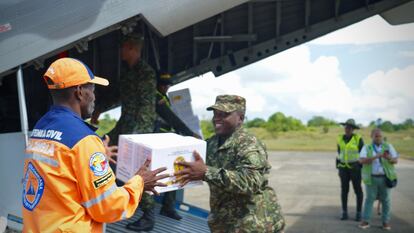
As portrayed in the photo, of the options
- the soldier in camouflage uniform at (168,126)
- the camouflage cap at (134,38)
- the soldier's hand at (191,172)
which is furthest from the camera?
the soldier in camouflage uniform at (168,126)

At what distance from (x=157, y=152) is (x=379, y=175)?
223 inches

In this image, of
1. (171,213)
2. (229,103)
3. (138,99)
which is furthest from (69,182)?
(171,213)

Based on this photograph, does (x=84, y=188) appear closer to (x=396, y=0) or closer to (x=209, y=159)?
(x=209, y=159)

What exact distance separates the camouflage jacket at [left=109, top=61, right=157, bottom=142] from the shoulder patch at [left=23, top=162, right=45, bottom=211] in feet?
7.94

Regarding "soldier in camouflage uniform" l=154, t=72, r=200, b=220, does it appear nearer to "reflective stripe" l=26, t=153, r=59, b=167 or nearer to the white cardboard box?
the white cardboard box

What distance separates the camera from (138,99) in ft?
15.3

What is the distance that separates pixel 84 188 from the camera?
6.62ft

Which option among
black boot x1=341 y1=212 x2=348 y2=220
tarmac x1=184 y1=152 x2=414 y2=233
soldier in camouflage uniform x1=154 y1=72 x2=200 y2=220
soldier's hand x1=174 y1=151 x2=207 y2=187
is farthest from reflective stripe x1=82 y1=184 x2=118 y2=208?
black boot x1=341 y1=212 x2=348 y2=220

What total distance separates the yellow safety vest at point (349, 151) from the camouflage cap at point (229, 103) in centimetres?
514

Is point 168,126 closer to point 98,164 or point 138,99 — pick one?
point 138,99

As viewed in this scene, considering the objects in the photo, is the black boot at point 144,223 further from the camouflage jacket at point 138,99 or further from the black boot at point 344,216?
the black boot at point 344,216

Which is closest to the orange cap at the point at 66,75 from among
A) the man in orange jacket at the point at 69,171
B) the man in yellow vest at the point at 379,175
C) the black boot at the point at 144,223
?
the man in orange jacket at the point at 69,171

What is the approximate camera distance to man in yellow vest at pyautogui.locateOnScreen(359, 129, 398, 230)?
7.27m

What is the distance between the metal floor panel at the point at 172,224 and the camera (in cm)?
463
